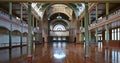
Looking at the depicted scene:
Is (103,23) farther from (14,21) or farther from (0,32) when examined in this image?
(0,32)

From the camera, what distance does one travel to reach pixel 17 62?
9117 millimetres

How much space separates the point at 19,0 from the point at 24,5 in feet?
60.2

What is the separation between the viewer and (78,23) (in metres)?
46.3

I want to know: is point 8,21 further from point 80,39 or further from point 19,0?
point 80,39

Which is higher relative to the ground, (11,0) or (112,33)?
(11,0)

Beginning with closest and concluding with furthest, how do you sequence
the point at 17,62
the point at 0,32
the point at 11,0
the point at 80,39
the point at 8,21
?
1. the point at 17,62
2. the point at 11,0
3. the point at 8,21
4. the point at 0,32
5. the point at 80,39

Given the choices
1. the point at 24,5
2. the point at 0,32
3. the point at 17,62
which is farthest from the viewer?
the point at 24,5

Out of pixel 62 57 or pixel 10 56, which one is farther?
pixel 10 56

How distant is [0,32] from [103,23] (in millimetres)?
14399

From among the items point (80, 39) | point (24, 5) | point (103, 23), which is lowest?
point (80, 39)

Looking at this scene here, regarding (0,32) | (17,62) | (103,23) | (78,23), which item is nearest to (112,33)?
(103,23)

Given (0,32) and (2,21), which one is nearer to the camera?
(2,21)

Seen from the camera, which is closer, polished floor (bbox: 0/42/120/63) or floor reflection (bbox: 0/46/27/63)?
polished floor (bbox: 0/42/120/63)

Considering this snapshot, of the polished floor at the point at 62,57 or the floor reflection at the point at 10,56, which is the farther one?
the floor reflection at the point at 10,56
